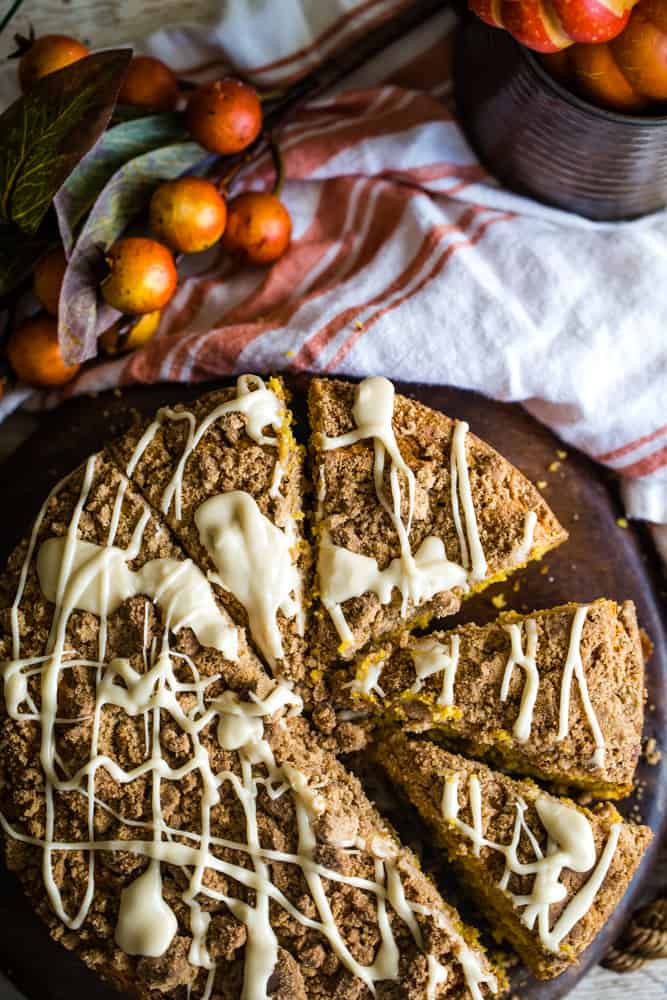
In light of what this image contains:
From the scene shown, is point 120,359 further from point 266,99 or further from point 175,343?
point 266,99

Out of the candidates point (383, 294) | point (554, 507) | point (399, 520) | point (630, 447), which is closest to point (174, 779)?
point (399, 520)

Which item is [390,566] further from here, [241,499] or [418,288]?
[418,288]

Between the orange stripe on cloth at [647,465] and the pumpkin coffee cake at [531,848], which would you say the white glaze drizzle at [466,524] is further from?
the orange stripe on cloth at [647,465]

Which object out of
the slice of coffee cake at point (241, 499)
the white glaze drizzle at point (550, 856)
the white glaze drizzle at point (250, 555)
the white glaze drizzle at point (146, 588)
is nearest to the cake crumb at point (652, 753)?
the white glaze drizzle at point (550, 856)

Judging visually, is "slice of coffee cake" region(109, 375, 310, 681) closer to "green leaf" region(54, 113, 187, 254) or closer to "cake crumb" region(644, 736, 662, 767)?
"green leaf" region(54, 113, 187, 254)

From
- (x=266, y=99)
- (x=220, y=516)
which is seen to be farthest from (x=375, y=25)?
(x=220, y=516)

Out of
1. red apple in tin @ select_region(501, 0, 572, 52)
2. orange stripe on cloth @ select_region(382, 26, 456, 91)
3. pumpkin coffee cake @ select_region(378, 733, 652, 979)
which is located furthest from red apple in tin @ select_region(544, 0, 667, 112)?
pumpkin coffee cake @ select_region(378, 733, 652, 979)
